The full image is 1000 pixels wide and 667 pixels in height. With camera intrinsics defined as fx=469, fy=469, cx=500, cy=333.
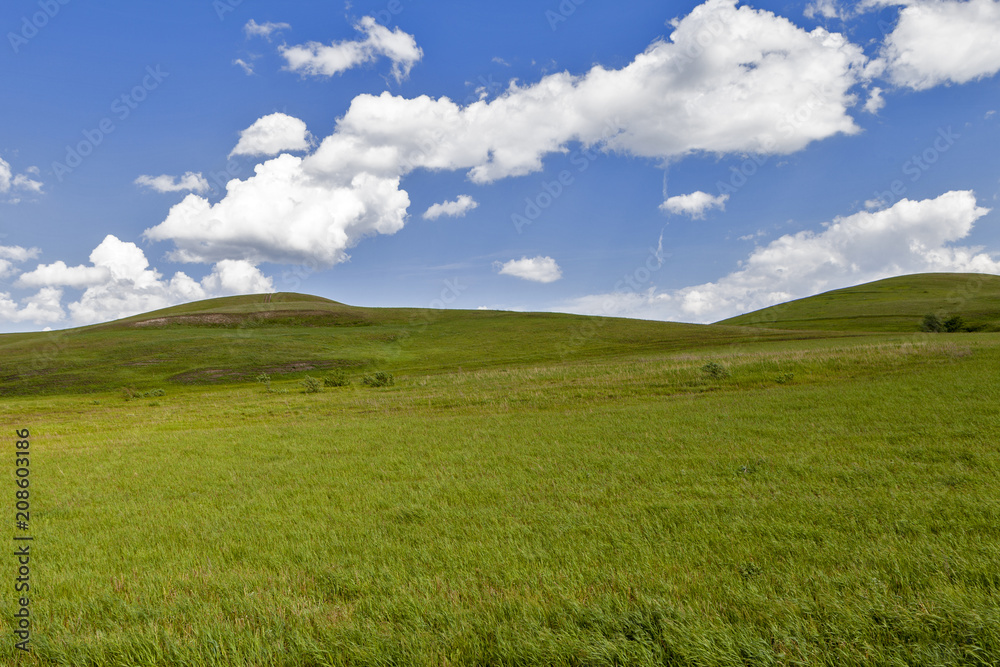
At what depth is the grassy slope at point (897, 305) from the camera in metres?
85.7

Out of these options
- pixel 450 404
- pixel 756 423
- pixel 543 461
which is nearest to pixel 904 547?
pixel 543 461

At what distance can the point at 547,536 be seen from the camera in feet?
25.2

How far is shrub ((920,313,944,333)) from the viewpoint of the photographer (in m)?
66.9

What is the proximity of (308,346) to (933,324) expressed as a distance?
3641 inches

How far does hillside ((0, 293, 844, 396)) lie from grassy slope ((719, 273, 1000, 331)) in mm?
29601

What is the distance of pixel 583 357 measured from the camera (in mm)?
56188

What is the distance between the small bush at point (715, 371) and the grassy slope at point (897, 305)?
67.6 metres

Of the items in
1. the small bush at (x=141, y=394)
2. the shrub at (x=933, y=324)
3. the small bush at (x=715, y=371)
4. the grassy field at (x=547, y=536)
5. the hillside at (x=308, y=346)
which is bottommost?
the grassy field at (x=547, y=536)

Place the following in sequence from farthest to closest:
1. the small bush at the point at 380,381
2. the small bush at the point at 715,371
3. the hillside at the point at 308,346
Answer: the hillside at the point at 308,346 → the small bush at the point at 380,381 → the small bush at the point at 715,371

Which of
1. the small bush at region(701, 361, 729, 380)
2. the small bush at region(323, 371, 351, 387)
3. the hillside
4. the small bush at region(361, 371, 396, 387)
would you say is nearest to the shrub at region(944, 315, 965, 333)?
the hillside

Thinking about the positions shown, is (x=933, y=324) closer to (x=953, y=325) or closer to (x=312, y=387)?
(x=953, y=325)

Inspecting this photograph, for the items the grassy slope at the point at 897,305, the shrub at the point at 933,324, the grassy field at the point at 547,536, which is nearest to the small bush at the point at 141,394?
the grassy field at the point at 547,536

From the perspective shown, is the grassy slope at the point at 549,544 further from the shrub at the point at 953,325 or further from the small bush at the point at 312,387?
the shrub at the point at 953,325

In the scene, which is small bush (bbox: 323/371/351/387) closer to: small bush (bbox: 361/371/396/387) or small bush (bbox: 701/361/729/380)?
small bush (bbox: 361/371/396/387)
